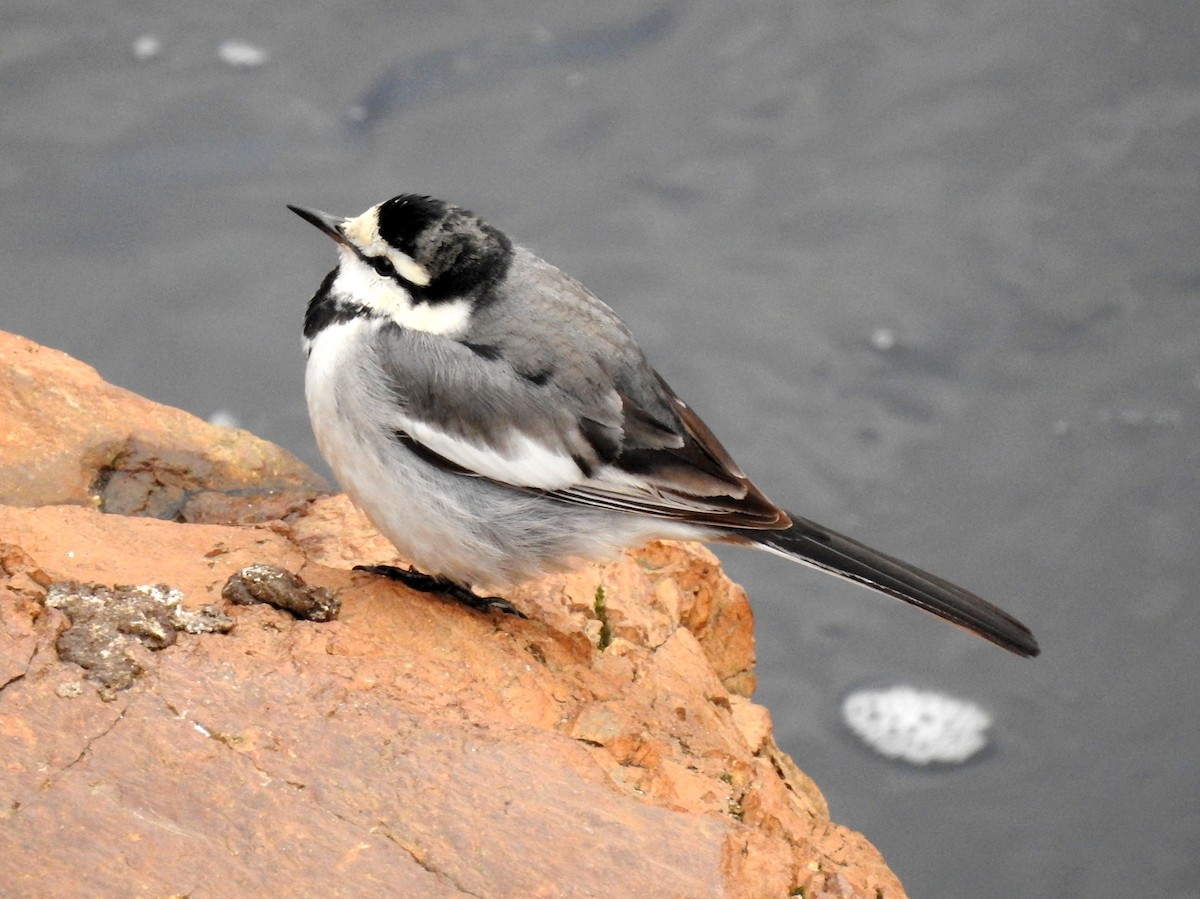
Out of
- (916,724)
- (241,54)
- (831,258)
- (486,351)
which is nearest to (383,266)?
(486,351)

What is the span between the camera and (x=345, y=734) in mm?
4125

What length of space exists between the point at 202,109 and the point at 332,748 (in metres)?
7.15

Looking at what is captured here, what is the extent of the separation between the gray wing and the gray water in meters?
3.36

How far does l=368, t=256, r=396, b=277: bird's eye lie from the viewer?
5062mm

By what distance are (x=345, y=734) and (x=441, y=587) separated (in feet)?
3.54

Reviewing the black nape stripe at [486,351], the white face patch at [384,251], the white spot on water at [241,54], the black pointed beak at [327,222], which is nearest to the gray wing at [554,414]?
the black nape stripe at [486,351]

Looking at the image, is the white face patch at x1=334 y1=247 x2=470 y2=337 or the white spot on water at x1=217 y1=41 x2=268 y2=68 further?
the white spot on water at x1=217 y1=41 x2=268 y2=68

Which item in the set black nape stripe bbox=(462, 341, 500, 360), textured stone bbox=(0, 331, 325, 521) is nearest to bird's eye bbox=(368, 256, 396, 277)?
black nape stripe bbox=(462, 341, 500, 360)

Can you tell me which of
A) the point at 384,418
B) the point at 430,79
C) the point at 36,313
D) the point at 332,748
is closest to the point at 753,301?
the point at 430,79

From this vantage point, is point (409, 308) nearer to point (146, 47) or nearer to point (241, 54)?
point (241, 54)

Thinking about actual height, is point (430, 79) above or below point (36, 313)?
above

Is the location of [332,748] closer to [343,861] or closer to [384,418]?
[343,861]

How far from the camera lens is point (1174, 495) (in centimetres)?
893

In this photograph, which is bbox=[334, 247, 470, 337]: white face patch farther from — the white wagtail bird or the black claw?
the black claw
